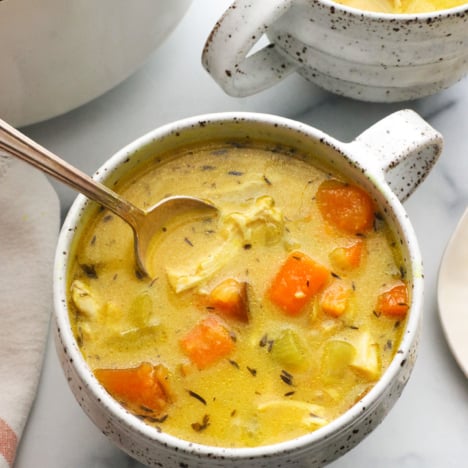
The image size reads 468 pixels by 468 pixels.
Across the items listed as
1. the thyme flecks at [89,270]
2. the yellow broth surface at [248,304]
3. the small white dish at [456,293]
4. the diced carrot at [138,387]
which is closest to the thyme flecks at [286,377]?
the yellow broth surface at [248,304]

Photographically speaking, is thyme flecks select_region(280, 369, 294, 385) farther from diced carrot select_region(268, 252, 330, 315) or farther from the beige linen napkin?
the beige linen napkin

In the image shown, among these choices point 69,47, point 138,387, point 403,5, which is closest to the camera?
point 138,387

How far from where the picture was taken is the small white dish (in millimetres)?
1263

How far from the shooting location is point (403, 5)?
1.37 metres

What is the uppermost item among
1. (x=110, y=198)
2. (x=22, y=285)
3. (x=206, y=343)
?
(x=110, y=198)

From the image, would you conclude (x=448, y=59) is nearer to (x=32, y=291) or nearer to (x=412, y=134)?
(x=412, y=134)

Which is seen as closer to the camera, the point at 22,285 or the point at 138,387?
the point at 138,387

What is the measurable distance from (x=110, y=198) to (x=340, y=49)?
400 mm

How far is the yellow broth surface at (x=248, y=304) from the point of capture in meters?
1.00

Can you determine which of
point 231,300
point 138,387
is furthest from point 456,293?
point 138,387

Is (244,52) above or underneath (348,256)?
above

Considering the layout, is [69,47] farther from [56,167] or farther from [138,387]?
[138,387]

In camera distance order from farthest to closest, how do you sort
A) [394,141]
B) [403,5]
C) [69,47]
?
[403,5] → [69,47] → [394,141]

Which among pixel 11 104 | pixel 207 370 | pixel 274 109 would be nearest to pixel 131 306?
pixel 207 370
